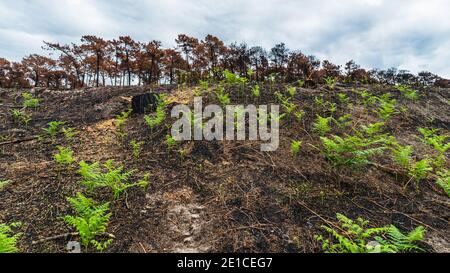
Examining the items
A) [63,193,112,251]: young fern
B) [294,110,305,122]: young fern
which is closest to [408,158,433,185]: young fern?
[294,110,305,122]: young fern

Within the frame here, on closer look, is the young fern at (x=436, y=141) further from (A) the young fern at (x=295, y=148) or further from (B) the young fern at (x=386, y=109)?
(A) the young fern at (x=295, y=148)

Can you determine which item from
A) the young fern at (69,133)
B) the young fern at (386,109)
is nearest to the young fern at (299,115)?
the young fern at (386,109)

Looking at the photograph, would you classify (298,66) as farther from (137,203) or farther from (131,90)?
(137,203)

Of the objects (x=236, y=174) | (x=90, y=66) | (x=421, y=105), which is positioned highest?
(x=90, y=66)

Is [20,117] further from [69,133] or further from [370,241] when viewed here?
[370,241]

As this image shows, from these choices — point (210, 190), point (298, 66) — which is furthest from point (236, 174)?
point (298, 66)

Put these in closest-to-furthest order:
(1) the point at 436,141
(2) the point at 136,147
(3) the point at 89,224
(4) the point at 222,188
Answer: (3) the point at 89,224 → (4) the point at 222,188 → (2) the point at 136,147 → (1) the point at 436,141

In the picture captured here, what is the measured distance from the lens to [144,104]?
7.77 m

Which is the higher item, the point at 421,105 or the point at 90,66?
the point at 90,66

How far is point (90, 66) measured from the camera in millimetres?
25312

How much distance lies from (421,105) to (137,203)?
340 inches

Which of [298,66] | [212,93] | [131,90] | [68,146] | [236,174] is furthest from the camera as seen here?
[298,66]

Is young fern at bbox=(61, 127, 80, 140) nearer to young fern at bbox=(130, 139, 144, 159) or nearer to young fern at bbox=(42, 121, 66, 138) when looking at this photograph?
young fern at bbox=(42, 121, 66, 138)

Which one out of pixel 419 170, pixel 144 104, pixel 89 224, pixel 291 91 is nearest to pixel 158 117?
pixel 144 104
